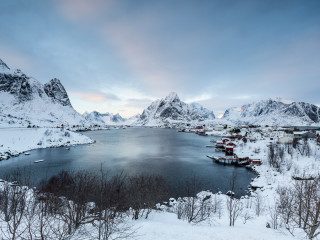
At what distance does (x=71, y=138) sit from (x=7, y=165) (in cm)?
4937

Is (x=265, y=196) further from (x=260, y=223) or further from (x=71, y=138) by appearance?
(x=71, y=138)

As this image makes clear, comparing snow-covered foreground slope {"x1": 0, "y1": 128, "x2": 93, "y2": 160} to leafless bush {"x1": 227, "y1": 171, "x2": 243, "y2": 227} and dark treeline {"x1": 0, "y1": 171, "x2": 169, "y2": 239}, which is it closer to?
dark treeline {"x1": 0, "y1": 171, "x2": 169, "y2": 239}

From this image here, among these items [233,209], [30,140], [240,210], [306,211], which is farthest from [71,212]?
[30,140]

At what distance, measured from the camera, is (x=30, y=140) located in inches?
3022

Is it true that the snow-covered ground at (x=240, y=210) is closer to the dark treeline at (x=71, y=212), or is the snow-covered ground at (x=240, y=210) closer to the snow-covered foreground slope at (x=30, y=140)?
the snow-covered foreground slope at (x=30, y=140)

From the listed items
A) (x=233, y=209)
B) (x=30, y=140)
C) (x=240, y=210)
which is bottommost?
(x=233, y=209)

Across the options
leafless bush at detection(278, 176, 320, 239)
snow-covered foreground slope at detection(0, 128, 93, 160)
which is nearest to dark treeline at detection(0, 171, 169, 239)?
leafless bush at detection(278, 176, 320, 239)

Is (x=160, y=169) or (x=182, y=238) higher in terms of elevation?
(x=182, y=238)

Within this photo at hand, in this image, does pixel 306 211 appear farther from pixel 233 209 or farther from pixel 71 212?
pixel 71 212

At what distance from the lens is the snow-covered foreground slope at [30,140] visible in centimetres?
6120

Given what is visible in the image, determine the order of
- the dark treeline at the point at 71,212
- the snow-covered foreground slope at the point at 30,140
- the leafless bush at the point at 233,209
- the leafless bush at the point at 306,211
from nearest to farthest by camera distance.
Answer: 1. the dark treeline at the point at 71,212
2. the leafless bush at the point at 306,211
3. the leafless bush at the point at 233,209
4. the snow-covered foreground slope at the point at 30,140

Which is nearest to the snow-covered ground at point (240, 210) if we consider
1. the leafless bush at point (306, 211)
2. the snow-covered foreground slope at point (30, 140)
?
the snow-covered foreground slope at point (30, 140)

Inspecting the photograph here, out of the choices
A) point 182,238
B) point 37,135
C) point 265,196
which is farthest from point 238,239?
point 37,135

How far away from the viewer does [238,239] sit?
12.5 metres
